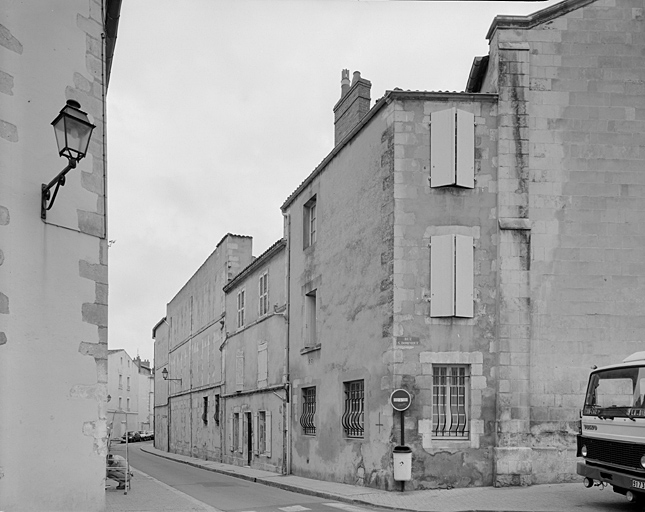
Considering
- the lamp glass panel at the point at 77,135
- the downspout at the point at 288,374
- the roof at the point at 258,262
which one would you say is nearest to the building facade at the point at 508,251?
the downspout at the point at 288,374

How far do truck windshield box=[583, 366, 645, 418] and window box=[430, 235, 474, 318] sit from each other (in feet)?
10.4

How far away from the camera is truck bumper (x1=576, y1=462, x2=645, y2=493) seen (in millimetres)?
9430

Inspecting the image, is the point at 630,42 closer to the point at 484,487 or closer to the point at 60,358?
the point at 484,487

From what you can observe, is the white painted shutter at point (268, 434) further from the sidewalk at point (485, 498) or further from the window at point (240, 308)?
the sidewalk at point (485, 498)

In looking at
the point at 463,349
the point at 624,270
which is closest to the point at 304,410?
the point at 463,349

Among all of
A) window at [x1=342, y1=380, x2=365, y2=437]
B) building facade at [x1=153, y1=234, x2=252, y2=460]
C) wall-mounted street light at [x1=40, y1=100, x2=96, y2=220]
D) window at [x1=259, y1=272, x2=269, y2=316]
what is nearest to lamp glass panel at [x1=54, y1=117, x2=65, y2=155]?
wall-mounted street light at [x1=40, y1=100, x2=96, y2=220]

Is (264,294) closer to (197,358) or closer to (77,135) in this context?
(197,358)

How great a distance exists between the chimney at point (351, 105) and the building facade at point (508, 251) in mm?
3343

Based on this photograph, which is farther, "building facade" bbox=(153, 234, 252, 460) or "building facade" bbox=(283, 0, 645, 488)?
"building facade" bbox=(153, 234, 252, 460)

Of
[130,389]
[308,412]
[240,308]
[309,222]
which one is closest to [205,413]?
[240,308]

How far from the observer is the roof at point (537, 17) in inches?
552

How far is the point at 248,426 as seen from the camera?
24.1 metres

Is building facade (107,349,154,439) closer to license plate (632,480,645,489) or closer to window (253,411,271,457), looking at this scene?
window (253,411,271,457)

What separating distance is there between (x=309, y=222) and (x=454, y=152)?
248 inches
